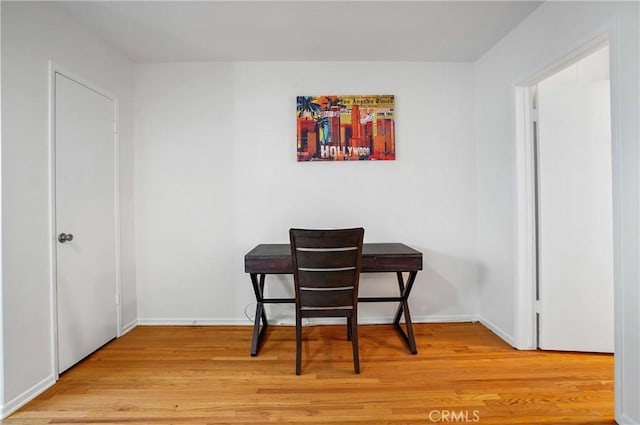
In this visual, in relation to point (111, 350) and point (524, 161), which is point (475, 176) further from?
point (111, 350)

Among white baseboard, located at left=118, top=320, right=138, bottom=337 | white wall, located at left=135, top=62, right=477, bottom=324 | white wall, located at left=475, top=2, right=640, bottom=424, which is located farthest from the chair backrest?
white baseboard, located at left=118, top=320, right=138, bottom=337

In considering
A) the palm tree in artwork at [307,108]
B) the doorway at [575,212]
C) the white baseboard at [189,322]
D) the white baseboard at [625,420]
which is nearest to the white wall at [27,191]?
the white baseboard at [189,322]

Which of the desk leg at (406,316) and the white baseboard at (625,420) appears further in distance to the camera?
the desk leg at (406,316)

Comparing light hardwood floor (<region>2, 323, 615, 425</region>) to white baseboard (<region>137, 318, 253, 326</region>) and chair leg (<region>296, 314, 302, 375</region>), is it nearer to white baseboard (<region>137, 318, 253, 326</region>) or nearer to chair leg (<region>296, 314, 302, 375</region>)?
chair leg (<region>296, 314, 302, 375</region>)

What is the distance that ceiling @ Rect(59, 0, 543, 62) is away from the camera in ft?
6.43

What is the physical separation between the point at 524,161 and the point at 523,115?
34cm

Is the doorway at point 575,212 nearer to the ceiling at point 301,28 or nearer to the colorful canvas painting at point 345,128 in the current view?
the ceiling at point 301,28

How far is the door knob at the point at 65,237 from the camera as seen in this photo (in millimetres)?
1929

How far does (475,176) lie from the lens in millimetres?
2760

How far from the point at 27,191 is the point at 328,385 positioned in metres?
2.08

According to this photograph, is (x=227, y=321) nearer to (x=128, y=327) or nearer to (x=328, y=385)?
(x=128, y=327)

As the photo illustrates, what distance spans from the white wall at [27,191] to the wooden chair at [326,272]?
4.92 feet

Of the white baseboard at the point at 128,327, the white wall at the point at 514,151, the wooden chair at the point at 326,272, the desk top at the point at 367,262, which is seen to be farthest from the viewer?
the white baseboard at the point at 128,327

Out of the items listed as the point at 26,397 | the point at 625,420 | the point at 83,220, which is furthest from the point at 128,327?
the point at 625,420
